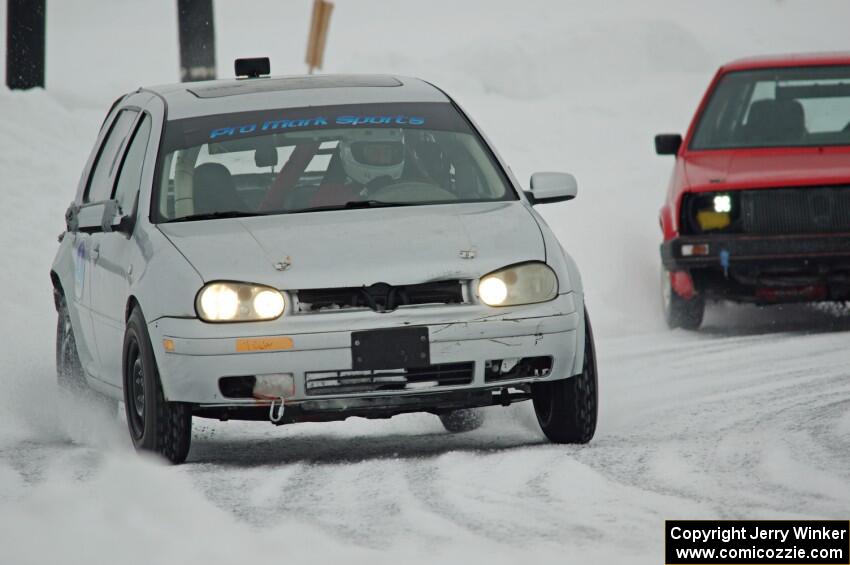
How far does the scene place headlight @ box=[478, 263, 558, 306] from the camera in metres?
7.26

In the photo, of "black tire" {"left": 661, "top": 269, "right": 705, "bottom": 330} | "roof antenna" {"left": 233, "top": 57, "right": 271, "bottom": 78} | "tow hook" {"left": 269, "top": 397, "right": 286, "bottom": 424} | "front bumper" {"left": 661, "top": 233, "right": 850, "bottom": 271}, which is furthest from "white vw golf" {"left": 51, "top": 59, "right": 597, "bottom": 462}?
"black tire" {"left": 661, "top": 269, "right": 705, "bottom": 330}

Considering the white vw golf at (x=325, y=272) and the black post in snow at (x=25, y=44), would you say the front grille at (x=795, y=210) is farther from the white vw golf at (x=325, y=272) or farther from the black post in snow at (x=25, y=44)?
the black post in snow at (x=25, y=44)

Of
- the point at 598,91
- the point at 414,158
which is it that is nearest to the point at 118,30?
the point at 598,91

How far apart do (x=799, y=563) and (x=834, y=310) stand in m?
8.76

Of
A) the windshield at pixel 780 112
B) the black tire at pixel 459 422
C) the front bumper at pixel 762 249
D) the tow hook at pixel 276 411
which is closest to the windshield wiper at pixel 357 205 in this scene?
the tow hook at pixel 276 411

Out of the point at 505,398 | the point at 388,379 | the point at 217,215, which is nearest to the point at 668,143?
the point at 217,215

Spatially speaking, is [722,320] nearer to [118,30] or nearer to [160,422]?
[160,422]

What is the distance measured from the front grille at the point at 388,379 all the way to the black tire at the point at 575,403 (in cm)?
50

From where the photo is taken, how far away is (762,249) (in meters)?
12.1

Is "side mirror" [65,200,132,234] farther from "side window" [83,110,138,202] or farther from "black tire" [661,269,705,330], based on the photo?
"black tire" [661,269,705,330]

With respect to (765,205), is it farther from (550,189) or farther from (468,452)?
(468,452)

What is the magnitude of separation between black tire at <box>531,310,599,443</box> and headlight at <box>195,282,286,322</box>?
120 cm

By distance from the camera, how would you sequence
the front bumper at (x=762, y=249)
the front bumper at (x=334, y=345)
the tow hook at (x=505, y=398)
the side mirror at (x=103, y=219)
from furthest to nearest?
the front bumper at (x=762, y=249) → the side mirror at (x=103, y=219) → the tow hook at (x=505, y=398) → the front bumper at (x=334, y=345)

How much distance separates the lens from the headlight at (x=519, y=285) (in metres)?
7.26
